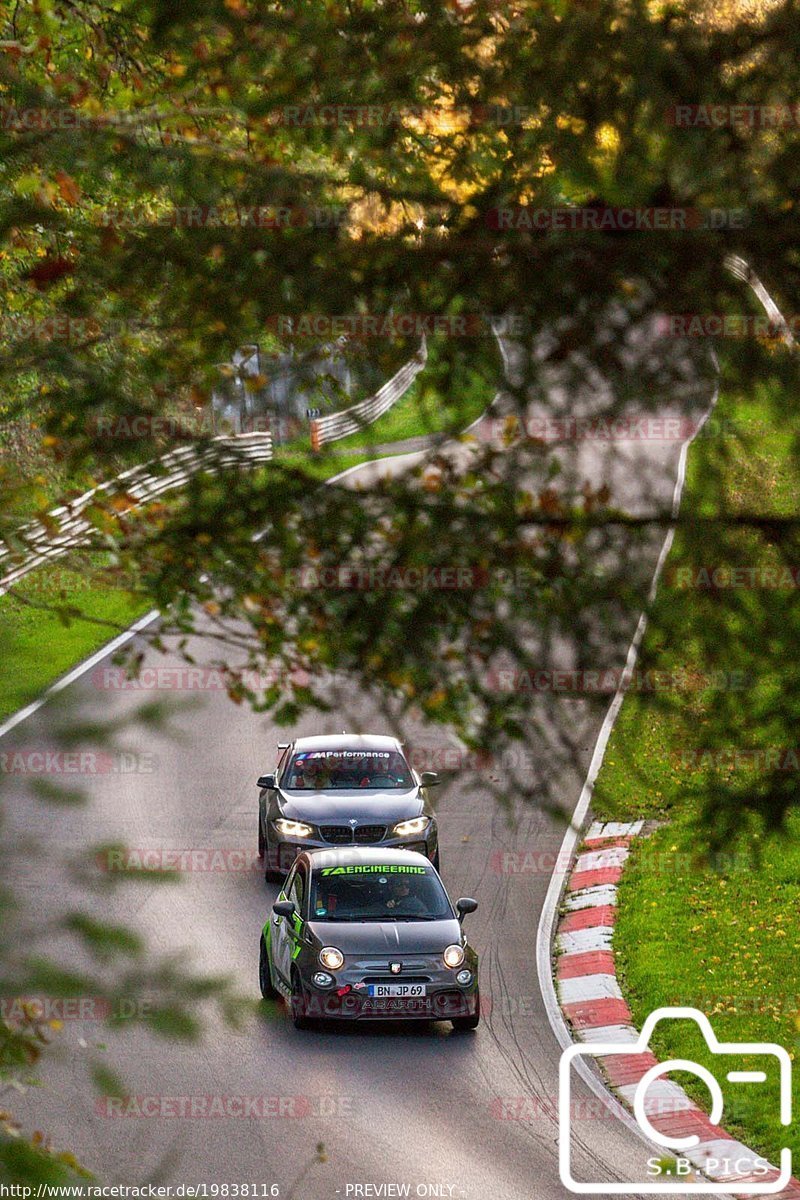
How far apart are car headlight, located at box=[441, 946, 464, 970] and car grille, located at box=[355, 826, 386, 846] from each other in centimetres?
364

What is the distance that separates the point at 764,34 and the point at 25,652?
4.04m

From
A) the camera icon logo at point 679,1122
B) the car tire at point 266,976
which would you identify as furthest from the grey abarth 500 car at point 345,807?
Answer: the camera icon logo at point 679,1122

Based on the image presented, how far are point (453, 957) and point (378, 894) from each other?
1076mm

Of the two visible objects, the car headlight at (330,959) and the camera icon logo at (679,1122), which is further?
the car headlight at (330,959)

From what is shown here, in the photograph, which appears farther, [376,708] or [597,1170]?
[597,1170]

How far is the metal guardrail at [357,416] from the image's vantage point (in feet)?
21.2

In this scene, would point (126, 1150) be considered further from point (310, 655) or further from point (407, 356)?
point (407, 356)

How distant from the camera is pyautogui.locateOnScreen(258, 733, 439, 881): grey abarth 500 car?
1828 centimetres

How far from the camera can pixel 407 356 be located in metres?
6.52

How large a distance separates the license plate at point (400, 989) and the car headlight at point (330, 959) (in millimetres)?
349

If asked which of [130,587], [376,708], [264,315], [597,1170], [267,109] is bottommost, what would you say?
[597,1170]

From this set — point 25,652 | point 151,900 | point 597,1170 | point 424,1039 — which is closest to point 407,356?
point 25,652

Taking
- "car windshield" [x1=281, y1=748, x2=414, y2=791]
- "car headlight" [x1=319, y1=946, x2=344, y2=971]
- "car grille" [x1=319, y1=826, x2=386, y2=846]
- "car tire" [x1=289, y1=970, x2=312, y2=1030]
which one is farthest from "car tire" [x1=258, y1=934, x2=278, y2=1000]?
"car windshield" [x1=281, y1=748, x2=414, y2=791]

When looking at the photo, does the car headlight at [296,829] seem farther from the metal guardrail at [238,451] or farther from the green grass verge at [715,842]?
the metal guardrail at [238,451]
